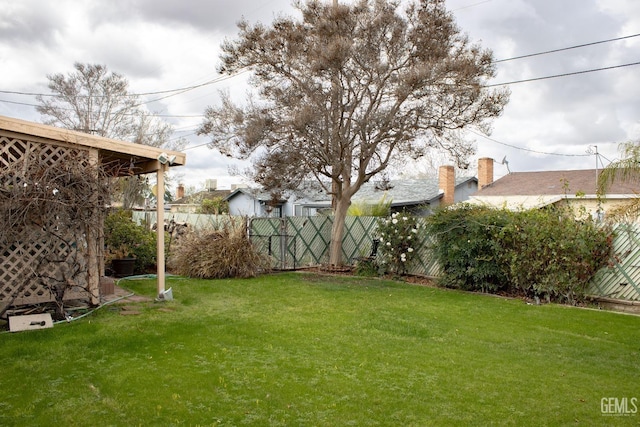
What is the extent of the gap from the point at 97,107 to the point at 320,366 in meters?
24.3

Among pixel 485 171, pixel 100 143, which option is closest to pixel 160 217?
pixel 100 143

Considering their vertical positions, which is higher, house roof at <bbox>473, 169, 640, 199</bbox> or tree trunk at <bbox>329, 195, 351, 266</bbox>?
house roof at <bbox>473, 169, 640, 199</bbox>

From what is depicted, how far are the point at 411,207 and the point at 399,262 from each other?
1039 cm

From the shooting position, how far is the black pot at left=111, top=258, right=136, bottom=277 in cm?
1150

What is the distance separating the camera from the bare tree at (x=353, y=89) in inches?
454

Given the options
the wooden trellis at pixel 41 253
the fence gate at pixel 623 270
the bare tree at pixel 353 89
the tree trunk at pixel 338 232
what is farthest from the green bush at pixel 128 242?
the fence gate at pixel 623 270

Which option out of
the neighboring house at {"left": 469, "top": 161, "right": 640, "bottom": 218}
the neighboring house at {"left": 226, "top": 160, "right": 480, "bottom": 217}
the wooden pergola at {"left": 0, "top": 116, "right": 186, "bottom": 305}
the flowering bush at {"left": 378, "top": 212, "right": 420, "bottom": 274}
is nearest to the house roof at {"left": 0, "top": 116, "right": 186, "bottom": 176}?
the wooden pergola at {"left": 0, "top": 116, "right": 186, "bottom": 305}

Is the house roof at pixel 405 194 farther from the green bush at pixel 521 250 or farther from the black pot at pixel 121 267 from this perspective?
the black pot at pixel 121 267

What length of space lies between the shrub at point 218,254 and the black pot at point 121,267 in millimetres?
1175

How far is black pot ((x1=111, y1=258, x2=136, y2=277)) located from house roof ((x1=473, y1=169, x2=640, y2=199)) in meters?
15.7

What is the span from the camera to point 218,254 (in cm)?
1181

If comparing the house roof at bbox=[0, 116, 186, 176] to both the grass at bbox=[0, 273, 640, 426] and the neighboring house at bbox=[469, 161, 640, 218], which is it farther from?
the neighboring house at bbox=[469, 161, 640, 218]

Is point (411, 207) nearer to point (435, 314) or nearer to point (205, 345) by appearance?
point (435, 314)

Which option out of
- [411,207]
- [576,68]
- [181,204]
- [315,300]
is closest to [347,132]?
[315,300]
